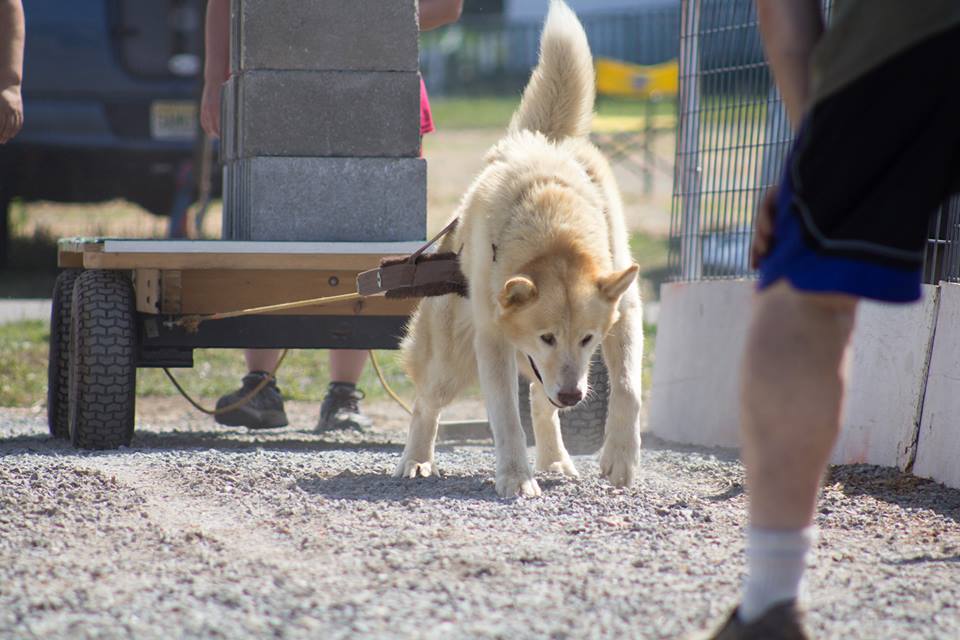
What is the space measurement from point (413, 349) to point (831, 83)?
9.35ft

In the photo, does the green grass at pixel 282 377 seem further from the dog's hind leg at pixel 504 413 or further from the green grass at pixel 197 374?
the dog's hind leg at pixel 504 413

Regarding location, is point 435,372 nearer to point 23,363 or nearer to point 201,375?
point 201,375

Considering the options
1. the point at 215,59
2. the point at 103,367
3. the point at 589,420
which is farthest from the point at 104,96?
the point at 589,420

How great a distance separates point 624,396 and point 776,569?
2146mm

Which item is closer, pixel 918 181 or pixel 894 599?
pixel 918 181

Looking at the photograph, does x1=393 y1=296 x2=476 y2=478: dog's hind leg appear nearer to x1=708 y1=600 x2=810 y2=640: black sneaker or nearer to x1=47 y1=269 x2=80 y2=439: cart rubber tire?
x1=47 y1=269 x2=80 y2=439: cart rubber tire

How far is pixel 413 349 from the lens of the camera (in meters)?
4.91

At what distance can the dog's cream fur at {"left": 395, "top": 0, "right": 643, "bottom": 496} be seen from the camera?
13.9 ft

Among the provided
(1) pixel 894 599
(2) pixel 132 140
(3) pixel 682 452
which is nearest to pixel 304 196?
(3) pixel 682 452

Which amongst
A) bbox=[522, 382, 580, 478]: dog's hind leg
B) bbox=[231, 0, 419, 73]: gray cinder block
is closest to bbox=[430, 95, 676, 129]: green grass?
bbox=[231, 0, 419, 73]: gray cinder block

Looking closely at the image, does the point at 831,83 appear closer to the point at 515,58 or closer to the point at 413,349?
the point at 413,349

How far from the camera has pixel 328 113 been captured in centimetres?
564

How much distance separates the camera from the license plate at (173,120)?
10.4 metres

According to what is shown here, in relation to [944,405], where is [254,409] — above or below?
below
